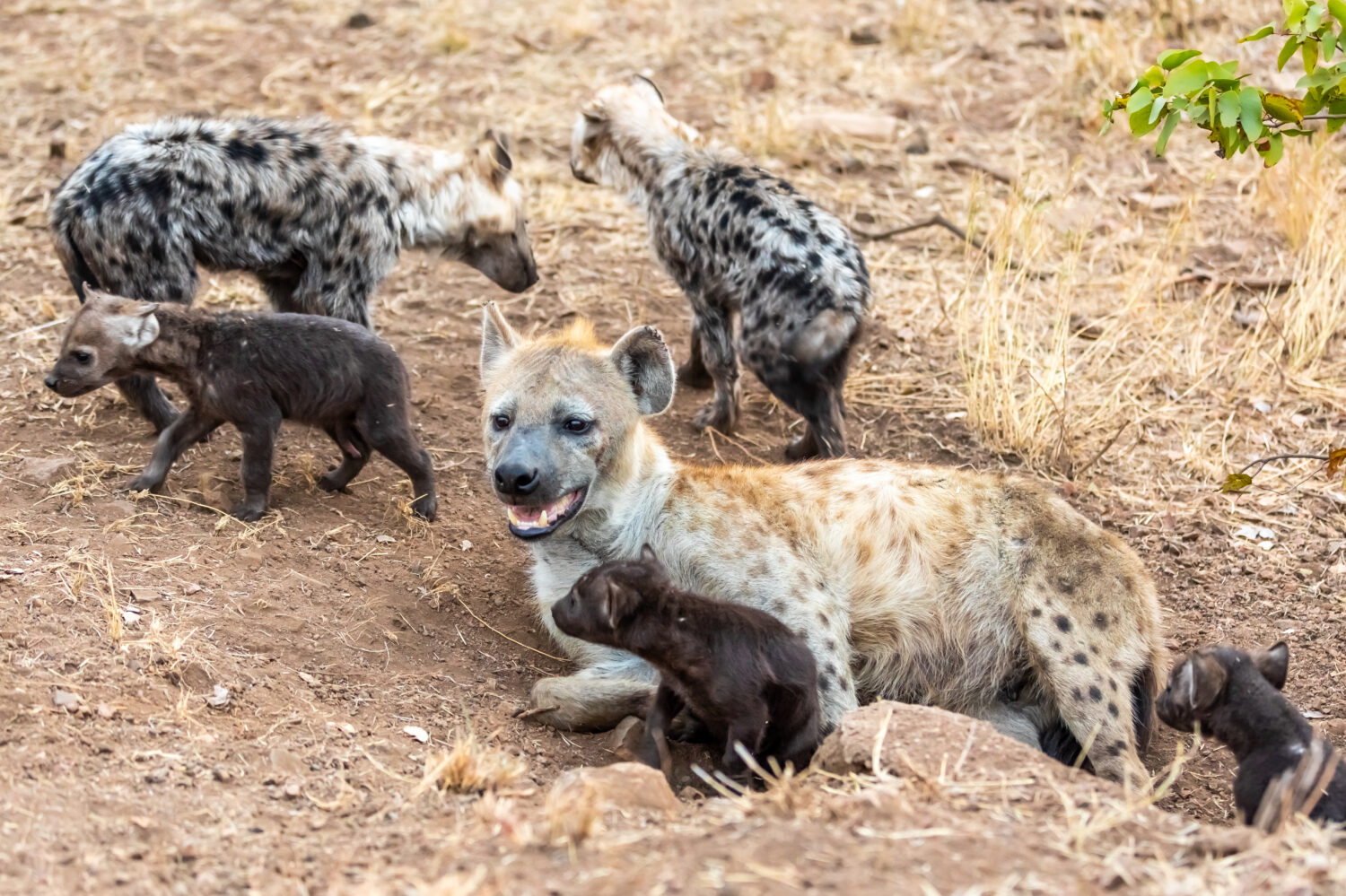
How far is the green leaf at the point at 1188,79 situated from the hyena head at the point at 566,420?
60.9 inches

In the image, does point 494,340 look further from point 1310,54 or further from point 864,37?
point 864,37

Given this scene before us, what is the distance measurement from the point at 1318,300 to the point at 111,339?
512cm

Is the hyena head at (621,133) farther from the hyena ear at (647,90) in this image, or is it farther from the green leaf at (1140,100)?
the green leaf at (1140,100)

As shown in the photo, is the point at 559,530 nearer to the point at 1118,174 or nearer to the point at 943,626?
the point at 943,626

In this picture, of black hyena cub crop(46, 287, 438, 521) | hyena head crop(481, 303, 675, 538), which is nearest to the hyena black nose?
hyena head crop(481, 303, 675, 538)

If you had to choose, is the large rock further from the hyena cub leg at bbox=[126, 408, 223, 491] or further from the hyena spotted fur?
the hyena cub leg at bbox=[126, 408, 223, 491]

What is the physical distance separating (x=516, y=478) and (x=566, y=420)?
0.27 metres

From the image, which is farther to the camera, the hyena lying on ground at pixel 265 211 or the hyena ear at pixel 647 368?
the hyena lying on ground at pixel 265 211

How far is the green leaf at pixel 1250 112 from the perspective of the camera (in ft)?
12.2

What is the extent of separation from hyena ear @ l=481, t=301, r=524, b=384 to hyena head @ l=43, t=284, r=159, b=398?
47.4 inches

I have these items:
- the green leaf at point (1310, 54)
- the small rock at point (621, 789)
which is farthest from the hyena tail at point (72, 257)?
the green leaf at point (1310, 54)

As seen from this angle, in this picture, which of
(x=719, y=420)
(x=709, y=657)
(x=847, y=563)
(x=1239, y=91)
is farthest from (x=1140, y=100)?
(x=719, y=420)

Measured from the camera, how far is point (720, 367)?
596cm

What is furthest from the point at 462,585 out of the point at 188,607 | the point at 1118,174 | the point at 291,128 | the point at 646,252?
the point at 1118,174
